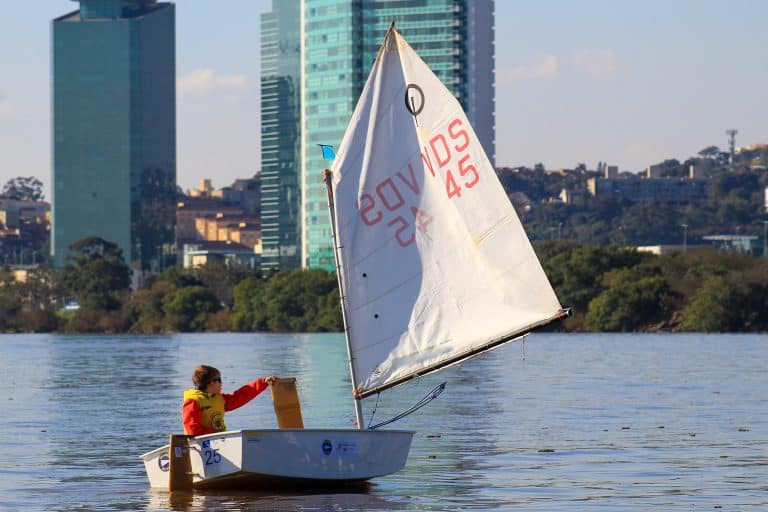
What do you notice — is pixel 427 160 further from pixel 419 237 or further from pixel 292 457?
pixel 292 457

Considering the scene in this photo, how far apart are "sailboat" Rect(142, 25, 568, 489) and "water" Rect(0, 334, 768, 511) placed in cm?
152

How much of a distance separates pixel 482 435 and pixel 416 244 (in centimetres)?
1334

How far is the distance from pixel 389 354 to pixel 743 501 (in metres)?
5.94

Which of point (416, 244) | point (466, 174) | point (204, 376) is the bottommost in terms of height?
point (204, 376)

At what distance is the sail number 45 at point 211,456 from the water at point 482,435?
646 mm

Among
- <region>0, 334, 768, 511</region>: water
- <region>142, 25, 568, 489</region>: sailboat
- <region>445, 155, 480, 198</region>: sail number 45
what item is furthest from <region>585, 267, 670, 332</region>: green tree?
<region>445, 155, 480, 198</region>: sail number 45

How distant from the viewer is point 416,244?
30172 mm

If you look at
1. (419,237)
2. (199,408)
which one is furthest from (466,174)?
(199,408)

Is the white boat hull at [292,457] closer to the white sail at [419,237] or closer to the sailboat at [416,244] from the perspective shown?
the sailboat at [416,244]

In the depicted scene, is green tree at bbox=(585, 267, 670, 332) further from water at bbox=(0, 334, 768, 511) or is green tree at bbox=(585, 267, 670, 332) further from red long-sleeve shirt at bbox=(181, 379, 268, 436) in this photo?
red long-sleeve shirt at bbox=(181, 379, 268, 436)

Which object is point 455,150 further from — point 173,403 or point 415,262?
point 173,403

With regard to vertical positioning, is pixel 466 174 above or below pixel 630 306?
above

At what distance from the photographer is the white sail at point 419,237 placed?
97.3 ft

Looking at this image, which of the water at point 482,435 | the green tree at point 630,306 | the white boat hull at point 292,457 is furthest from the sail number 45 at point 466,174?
the green tree at point 630,306
